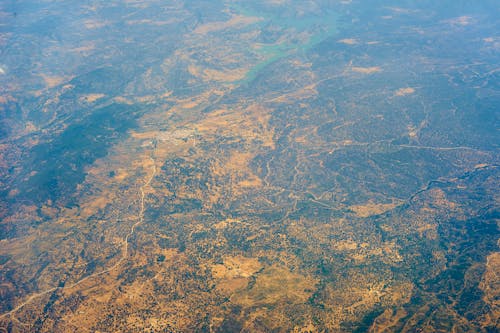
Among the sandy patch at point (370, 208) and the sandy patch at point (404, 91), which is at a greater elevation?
the sandy patch at point (404, 91)

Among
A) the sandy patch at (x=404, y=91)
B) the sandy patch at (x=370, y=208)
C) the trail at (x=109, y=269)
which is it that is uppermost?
the trail at (x=109, y=269)

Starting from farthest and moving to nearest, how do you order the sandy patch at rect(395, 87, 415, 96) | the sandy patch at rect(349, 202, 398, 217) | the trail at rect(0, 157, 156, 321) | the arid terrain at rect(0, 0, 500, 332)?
the sandy patch at rect(395, 87, 415, 96)
the sandy patch at rect(349, 202, 398, 217)
the trail at rect(0, 157, 156, 321)
the arid terrain at rect(0, 0, 500, 332)

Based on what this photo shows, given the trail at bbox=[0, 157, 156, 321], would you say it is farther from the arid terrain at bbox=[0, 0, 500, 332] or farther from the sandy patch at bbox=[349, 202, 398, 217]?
the sandy patch at bbox=[349, 202, 398, 217]

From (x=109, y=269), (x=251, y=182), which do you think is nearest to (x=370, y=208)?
(x=251, y=182)

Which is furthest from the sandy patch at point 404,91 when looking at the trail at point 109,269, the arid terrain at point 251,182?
the trail at point 109,269

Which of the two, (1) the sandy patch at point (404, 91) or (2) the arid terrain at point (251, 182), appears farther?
(1) the sandy patch at point (404, 91)

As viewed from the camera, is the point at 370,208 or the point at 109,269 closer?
the point at 109,269

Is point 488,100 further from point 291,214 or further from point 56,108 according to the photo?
point 56,108

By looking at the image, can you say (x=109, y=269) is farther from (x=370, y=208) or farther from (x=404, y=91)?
(x=404, y=91)

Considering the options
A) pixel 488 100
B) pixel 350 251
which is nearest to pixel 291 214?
pixel 350 251

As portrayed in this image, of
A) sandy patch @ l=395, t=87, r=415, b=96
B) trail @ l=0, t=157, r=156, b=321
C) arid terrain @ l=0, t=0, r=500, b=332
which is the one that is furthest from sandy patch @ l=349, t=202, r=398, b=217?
sandy patch @ l=395, t=87, r=415, b=96

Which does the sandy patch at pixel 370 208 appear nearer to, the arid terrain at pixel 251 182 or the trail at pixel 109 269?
the arid terrain at pixel 251 182
